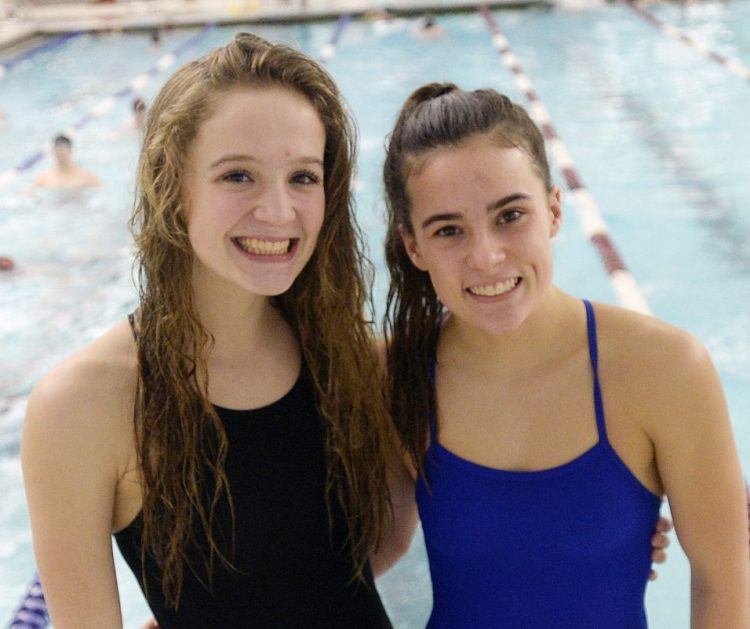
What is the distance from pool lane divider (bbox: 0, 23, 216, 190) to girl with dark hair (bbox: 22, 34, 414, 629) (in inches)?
201

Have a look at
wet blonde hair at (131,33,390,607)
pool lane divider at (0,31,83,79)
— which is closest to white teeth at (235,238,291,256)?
wet blonde hair at (131,33,390,607)

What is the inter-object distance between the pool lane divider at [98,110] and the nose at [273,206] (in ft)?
17.1

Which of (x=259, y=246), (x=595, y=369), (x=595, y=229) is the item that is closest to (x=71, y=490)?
(x=259, y=246)

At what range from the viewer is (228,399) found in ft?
4.60

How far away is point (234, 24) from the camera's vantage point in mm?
12062

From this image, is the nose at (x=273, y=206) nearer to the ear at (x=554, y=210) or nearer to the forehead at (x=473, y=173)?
the forehead at (x=473, y=173)

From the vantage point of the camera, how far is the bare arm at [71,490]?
1.23 metres

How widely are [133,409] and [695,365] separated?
80 centimetres

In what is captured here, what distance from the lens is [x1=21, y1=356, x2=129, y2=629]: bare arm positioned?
4.02ft

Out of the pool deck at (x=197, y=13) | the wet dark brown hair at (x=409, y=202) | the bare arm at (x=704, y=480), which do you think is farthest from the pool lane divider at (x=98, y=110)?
the bare arm at (x=704, y=480)

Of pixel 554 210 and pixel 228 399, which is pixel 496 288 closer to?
pixel 554 210

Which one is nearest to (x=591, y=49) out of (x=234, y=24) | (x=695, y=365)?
(x=234, y=24)

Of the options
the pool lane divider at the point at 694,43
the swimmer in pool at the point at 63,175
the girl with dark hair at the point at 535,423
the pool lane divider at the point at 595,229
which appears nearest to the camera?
the girl with dark hair at the point at 535,423

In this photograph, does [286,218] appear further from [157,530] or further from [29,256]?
[29,256]
